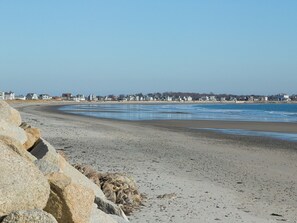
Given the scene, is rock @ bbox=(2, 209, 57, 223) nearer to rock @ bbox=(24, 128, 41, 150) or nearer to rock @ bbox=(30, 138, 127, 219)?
rock @ bbox=(30, 138, 127, 219)

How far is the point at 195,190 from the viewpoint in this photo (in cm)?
1041

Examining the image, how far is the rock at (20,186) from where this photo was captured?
15.5ft

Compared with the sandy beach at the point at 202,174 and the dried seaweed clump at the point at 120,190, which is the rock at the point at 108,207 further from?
the dried seaweed clump at the point at 120,190

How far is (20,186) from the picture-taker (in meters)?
4.84

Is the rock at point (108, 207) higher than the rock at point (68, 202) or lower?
lower

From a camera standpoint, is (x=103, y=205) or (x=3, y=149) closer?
(x=3, y=149)

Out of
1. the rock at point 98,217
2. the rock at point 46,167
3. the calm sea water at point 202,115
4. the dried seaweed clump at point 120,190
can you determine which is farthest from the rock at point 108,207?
the calm sea water at point 202,115

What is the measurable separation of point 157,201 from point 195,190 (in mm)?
1474

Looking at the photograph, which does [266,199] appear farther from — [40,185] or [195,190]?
[40,185]

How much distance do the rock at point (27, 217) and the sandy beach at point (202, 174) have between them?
3.61m

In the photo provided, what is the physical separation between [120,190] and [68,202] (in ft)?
11.9

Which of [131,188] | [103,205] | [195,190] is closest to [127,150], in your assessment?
[195,190]

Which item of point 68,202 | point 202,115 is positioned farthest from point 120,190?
point 202,115

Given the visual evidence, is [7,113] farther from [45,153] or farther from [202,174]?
[202,174]
